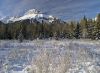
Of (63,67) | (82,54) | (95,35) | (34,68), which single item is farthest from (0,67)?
(95,35)

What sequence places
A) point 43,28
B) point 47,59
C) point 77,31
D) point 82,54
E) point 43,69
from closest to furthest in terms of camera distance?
1. point 43,69
2. point 47,59
3. point 82,54
4. point 77,31
5. point 43,28

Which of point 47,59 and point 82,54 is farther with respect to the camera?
point 82,54

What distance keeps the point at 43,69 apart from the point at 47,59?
43 centimetres

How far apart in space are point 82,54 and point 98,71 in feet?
6.63

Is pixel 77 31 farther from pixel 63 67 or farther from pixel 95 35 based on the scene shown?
pixel 63 67

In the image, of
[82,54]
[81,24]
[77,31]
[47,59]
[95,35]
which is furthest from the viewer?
[81,24]

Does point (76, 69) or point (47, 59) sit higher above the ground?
point (47, 59)

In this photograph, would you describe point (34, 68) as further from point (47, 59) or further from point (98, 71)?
point (98, 71)

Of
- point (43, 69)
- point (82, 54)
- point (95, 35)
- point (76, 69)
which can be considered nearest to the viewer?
point (43, 69)

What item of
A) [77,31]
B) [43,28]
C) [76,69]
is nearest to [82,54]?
[76,69]

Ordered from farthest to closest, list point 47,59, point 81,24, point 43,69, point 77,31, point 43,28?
point 43,28 < point 81,24 < point 77,31 < point 47,59 < point 43,69

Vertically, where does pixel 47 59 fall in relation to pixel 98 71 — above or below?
above

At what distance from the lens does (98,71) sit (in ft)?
20.2

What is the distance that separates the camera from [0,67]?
6.17 metres
